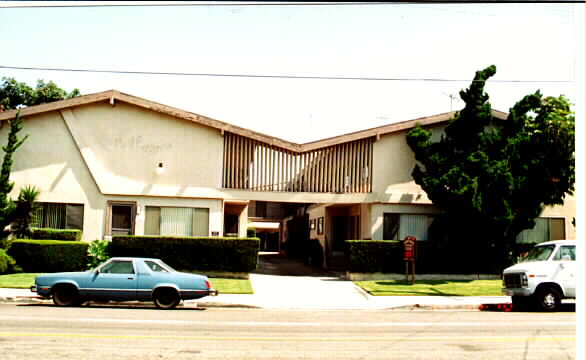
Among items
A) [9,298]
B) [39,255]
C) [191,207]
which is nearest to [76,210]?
[39,255]

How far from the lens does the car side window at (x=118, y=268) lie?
54.2ft

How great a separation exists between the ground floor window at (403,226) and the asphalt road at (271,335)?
10318mm

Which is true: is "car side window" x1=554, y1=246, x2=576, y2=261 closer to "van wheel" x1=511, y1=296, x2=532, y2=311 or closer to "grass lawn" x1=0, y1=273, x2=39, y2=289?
"van wheel" x1=511, y1=296, x2=532, y2=311

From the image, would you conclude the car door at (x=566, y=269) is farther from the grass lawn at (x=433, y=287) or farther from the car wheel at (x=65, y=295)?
the car wheel at (x=65, y=295)

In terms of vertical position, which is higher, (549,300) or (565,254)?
(565,254)

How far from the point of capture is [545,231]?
27.0 m

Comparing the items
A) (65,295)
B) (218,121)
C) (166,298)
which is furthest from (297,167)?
(65,295)

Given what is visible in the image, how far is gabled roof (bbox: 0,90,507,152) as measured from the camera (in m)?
24.8

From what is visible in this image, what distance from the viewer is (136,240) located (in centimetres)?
2395

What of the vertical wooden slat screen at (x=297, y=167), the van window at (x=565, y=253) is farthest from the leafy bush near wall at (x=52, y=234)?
the van window at (x=565, y=253)

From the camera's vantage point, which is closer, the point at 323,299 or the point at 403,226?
the point at 323,299

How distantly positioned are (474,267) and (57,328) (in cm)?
1819

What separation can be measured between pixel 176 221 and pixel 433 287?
10391mm

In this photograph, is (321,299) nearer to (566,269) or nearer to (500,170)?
(566,269)
